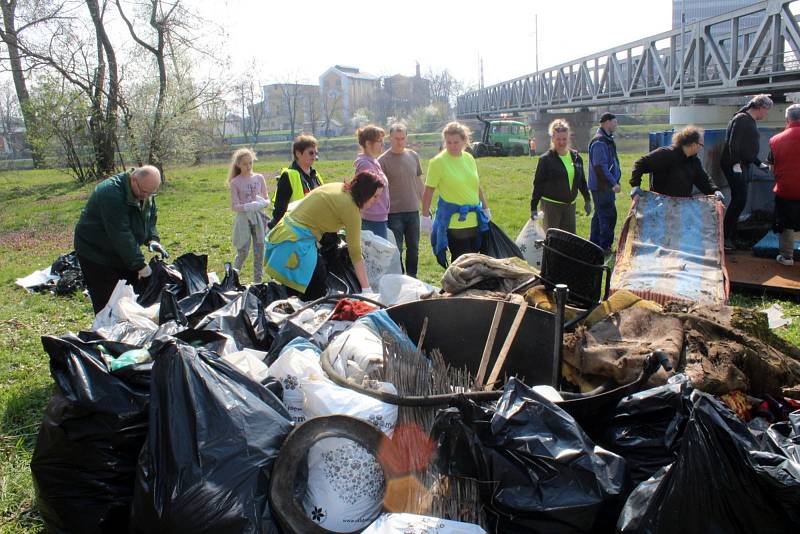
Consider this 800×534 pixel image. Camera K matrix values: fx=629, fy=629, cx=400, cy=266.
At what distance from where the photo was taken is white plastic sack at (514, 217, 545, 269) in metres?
5.48

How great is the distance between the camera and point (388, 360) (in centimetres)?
263

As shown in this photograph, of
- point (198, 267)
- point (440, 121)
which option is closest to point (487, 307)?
point (198, 267)

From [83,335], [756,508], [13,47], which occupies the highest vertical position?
[13,47]

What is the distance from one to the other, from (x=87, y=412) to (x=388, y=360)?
116cm

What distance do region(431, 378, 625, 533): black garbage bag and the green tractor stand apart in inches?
989

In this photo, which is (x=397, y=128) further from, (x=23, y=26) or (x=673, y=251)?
(x=23, y=26)

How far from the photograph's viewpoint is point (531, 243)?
5.55 metres

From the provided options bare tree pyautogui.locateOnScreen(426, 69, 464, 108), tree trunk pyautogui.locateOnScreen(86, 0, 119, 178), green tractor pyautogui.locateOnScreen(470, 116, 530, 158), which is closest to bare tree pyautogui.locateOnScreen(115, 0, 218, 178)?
tree trunk pyautogui.locateOnScreen(86, 0, 119, 178)

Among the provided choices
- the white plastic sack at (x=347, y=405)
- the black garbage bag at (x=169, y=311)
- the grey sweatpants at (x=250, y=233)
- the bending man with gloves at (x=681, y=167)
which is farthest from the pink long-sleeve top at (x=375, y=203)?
the white plastic sack at (x=347, y=405)

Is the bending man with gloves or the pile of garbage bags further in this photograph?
the bending man with gloves

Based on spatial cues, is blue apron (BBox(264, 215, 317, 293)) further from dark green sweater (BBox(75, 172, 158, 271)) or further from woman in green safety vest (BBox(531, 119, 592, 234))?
woman in green safety vest (BBox(531, 119, 592, 234))

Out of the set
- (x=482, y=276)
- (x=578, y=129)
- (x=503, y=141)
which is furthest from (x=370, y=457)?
(x=578, y=129)

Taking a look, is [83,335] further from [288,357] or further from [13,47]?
[13,47]

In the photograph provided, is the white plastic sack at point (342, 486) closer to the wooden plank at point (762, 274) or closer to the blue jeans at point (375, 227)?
the blue jeans at point (375, 227)
